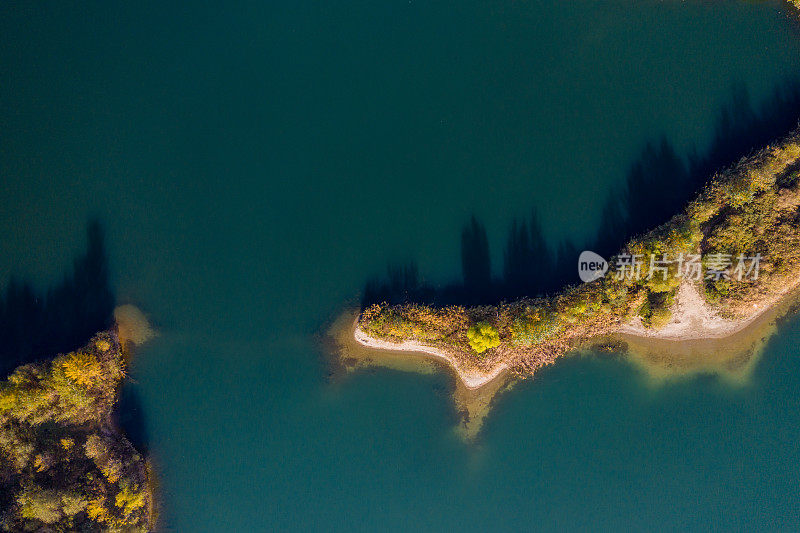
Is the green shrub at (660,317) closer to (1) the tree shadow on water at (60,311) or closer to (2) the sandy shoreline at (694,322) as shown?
(2) the sandy shoreline at (694,322)

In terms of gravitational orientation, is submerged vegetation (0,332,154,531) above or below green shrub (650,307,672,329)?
below

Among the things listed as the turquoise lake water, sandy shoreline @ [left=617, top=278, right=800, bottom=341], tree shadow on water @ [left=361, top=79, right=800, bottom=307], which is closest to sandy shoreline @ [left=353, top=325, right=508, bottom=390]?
the turquoise lake water

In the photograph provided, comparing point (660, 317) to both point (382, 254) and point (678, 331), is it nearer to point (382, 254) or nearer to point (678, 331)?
point (678, 331)

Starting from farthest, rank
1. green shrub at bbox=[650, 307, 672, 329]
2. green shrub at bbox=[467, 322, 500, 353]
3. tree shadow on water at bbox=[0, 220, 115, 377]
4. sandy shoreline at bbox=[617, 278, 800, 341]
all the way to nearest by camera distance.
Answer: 1. sandy shoreline at bbox=[617, 278, 800, 341]
2. tree shadow on water at bbox=[0, 220, 115, 377]
3. green shrub at bbox=[650, 307, 672, 329]
4. green shrub at bbox=[467, 322, 500, 353]

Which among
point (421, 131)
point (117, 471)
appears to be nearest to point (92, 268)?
point (117, 471)

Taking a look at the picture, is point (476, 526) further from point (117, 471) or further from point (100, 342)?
point (100, 342)

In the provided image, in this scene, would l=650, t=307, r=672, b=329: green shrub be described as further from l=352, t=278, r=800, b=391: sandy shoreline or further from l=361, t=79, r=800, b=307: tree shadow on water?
l=361, t=79, r=800, b=307: tree shadow on water

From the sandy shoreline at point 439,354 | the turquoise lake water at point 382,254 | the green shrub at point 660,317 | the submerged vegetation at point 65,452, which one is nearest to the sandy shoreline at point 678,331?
the sandy shoreline at point 439,354

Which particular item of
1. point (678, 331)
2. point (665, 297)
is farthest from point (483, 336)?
point (678, 331)
